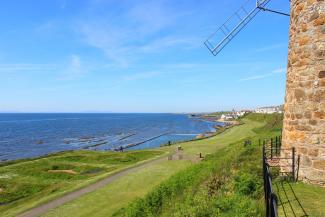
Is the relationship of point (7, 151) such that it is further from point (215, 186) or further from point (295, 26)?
point (295, 26)

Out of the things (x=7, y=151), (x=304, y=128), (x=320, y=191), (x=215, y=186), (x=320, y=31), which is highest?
(x=320, y=31)

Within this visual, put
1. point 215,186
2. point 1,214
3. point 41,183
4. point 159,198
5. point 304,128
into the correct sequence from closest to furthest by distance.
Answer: point 304,128, point 215,186, point 159,198, point 1,214, point 41,183

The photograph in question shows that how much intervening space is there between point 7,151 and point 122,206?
2653 inches

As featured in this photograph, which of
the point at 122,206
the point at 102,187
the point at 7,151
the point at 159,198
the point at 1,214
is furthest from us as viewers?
the point at 7,151

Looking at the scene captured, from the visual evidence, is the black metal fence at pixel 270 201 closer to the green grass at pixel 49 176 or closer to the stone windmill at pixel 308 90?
the stone windmill at pixel 308 90

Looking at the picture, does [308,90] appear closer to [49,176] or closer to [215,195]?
[215,195]

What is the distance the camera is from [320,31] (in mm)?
11781

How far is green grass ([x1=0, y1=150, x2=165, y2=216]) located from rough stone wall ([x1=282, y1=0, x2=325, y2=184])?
19.1 metres

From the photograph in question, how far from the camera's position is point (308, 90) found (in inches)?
477

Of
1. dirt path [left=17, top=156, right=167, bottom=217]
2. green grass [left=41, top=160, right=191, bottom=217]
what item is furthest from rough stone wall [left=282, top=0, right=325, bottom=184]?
dirt path [left=17, top=156, right=167, bottom=217]

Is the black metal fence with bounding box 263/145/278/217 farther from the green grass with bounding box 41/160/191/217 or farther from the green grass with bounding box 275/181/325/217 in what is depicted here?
the green grass with bounding box 41/160/191/217

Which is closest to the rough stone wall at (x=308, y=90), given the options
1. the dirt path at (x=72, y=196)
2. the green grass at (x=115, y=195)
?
the green grass at (x=115, y=195)

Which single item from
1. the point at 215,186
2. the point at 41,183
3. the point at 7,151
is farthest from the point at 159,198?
the point at 7,151

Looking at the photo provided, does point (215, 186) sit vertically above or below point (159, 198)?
above
